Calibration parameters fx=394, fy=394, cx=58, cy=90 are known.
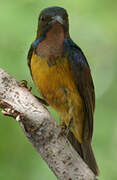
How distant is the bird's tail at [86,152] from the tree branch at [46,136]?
1076 mm

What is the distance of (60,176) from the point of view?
350 centimetres

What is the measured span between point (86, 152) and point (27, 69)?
1500mm

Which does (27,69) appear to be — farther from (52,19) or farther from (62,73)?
(52,19)

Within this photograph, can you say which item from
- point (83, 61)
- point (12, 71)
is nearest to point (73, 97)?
point (83, 61)

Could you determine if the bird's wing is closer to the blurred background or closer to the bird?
the bird

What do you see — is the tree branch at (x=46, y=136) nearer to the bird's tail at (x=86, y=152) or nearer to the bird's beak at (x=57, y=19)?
the bird's beak at (x=57, y=19)

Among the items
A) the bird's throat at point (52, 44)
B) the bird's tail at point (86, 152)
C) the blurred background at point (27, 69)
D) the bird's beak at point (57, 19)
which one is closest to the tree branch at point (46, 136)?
the bird's throat at point (52, 44)

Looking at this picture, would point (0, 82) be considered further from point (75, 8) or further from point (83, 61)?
point (75, 8)

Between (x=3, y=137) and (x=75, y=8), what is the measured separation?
223 cm

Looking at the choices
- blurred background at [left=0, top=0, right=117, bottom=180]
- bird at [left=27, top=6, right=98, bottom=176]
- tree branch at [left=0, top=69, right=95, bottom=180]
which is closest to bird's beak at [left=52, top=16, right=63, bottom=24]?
bird at [left=27, top=6, right=98, bottom=176]

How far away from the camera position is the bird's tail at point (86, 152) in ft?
15.1

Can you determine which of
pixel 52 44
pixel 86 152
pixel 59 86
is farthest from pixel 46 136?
pixel 86 152

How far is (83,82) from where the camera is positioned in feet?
14.9

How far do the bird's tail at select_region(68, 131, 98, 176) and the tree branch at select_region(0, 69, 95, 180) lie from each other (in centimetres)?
108
